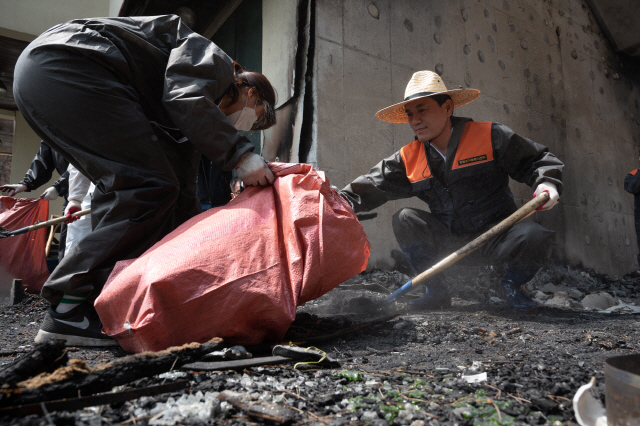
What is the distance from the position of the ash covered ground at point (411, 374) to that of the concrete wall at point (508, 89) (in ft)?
5.61

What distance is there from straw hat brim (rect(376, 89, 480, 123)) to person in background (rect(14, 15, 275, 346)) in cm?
138

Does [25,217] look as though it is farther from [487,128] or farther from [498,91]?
[498,91]

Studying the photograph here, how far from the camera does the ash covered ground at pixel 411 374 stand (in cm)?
84

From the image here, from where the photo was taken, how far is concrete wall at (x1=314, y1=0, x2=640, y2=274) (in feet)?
11.5

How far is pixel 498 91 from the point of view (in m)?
4.69

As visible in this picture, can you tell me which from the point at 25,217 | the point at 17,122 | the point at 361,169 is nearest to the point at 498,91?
the point at 361,169

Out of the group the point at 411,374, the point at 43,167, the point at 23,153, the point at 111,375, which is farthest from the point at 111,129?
the point at 23,153

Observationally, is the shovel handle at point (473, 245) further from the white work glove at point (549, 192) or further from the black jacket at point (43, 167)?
the black jacket at point (43, 167)

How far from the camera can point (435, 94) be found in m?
2.46

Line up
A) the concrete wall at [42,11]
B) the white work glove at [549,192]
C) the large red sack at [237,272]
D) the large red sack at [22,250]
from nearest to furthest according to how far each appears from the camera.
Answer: the large red sack at [237,272]
the white work glove at [549,192]
the large red sack at [22,250]
the concrete wall at [42,11]

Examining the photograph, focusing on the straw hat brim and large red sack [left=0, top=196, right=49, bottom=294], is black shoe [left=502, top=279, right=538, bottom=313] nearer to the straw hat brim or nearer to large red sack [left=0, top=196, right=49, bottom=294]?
the straw hat brim

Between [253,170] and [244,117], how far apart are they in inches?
24.7

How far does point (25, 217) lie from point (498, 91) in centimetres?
520

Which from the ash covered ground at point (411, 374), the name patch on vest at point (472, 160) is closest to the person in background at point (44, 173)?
the ash covered ground at point (411, 374)
